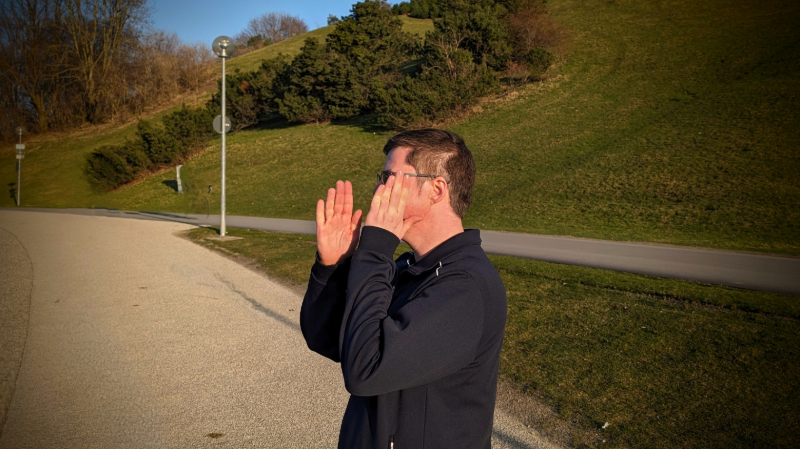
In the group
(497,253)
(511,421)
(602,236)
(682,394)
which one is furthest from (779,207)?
(511,421)

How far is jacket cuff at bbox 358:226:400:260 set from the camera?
154 cm

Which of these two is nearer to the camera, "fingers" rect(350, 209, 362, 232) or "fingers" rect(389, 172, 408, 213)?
"fingers" rect(389, 172, 408, 213)

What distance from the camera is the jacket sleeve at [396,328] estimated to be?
1421mm

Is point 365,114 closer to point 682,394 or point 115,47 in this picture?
point 115,47

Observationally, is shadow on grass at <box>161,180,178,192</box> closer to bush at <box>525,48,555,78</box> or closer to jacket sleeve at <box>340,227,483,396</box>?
bush at <box>525,48,555,78</box>

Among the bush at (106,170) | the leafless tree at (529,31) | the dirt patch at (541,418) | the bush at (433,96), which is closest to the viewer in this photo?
the dirt patch at (541,418)

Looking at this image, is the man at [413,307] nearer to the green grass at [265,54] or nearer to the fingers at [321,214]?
the fingers at [321,214]

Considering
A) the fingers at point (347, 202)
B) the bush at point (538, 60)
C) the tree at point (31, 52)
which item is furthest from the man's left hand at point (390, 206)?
the tree at point (31, 52)

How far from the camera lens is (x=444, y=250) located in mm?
1704

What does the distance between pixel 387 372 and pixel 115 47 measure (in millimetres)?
62650

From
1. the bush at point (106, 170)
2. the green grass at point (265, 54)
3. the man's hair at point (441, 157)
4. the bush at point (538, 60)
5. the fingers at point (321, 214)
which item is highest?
the green grass at point (265, 54)

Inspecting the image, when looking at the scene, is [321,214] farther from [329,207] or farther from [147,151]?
[147,151]

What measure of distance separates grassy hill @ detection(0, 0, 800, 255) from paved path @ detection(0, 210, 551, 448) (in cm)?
1290

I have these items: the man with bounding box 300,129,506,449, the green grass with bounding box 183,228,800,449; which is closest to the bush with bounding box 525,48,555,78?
the green grass with bounding box 183,228,800,449
